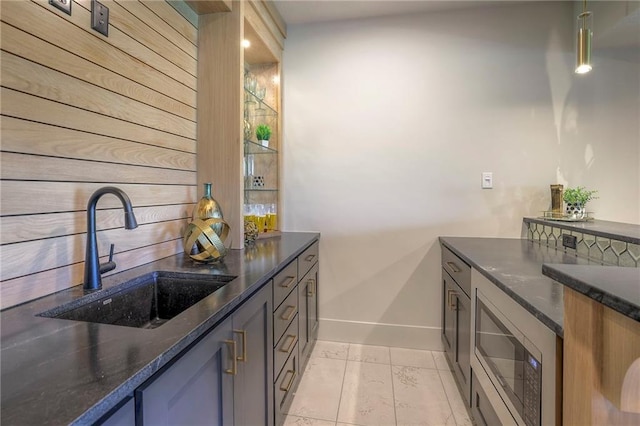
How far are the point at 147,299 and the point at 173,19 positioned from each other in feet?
4.56

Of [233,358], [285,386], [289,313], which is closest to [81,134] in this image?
[233,358]

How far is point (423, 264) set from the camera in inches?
96.5

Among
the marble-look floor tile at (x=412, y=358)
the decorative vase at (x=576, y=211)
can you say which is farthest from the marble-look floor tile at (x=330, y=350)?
the decorative vase at (x=576, y=211)

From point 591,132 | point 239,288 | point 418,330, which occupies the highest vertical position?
point 591,132

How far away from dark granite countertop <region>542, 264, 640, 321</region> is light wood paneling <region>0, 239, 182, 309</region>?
143 cm

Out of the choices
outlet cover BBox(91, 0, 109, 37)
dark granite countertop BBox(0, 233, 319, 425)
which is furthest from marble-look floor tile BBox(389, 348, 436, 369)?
outlet cover BBox(91, 0, 109, 37)

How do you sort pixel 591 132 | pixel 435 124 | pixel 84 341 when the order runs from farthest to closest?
pixel 435 124 < pixel 591 132 < pixel 84 341

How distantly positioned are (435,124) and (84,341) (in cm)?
241

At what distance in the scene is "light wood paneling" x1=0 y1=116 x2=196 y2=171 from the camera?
919 millimetres

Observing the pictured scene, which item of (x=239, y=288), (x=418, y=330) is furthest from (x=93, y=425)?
(x=418, y=330)

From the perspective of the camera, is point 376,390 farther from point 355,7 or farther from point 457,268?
point 355,7

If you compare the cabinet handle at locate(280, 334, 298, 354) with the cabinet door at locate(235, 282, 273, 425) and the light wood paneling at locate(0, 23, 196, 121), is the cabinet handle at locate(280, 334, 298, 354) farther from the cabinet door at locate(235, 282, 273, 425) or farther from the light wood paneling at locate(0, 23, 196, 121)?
the light wood paneling at locate(0, 23, 196, 121)

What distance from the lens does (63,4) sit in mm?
1039

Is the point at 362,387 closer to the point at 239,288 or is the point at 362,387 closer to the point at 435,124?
the point at 239,288
